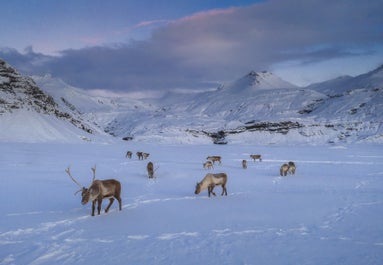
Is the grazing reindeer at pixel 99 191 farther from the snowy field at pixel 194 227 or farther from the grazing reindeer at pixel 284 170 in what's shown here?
the grazing reindeer at pixel 284 170

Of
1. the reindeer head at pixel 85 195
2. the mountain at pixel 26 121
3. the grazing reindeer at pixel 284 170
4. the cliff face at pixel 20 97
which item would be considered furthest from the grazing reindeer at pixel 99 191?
the cliff face at pixel 20 97

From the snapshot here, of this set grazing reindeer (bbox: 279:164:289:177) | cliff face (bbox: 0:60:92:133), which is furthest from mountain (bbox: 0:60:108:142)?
grazing reindeer (bbox: 279:164:289:177)

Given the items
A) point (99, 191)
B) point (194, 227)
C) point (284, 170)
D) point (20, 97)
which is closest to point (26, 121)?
point (20, 97)

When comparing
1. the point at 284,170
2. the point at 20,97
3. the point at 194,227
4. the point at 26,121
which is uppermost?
the point at 20,97

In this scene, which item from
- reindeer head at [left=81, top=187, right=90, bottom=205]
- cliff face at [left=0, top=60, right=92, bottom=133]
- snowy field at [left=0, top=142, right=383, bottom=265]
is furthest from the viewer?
cliff face at [left=0, top=60, right=92, bottom=133]

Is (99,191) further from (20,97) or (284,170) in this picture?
(20,97)

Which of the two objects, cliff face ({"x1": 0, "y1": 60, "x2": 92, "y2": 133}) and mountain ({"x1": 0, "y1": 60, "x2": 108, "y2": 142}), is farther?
cliff face ({"x1": 0, "y1": 60, "x2": 92, "y2": 133})

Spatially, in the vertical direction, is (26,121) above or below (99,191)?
above

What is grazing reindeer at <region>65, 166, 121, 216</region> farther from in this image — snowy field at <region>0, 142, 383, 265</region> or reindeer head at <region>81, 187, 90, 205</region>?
snowy field at <region>0, 142, 383, 265</region>

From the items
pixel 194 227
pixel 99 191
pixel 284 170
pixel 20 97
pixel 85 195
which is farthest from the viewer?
pixel 20 97

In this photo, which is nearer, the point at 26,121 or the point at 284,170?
the point at 284,170

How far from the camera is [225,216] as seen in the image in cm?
1291

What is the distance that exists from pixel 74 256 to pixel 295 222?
6.97 metres

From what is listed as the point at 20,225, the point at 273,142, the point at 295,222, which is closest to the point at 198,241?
the point at 295,222
